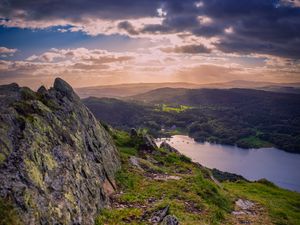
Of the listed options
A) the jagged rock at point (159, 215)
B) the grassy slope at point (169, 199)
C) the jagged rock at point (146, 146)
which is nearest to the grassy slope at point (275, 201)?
the grassy slope at point (169, 199)

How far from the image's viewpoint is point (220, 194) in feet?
108

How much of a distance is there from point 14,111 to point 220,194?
24132 mm

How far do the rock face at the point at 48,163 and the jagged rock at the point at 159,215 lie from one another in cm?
392

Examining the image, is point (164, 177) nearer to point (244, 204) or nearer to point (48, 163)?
point (244, 204)

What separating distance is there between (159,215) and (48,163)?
8914 millimetres

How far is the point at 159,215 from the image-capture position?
68.7ft

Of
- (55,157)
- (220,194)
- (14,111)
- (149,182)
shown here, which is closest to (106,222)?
(55,157)

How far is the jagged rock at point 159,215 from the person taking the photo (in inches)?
795

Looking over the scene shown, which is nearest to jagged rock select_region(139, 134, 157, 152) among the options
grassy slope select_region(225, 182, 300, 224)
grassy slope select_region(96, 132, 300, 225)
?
grassy slope select_region(96, 132, 300, 225)

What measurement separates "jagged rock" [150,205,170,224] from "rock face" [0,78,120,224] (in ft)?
12.9

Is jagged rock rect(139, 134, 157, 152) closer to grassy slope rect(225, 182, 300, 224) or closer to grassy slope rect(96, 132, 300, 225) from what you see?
grassy slope rect(96, 132, 300, 225)

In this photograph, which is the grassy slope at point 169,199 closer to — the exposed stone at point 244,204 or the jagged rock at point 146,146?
the exposed stone at point 244,204

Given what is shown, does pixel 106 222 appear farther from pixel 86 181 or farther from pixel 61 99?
pixel 61 99

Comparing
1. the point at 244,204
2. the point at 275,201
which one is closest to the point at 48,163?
the point at 244,204
